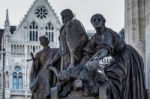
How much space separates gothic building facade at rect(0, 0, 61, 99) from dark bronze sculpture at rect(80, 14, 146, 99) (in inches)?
2254

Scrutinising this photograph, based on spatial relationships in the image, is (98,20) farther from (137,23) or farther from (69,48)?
(137,23)

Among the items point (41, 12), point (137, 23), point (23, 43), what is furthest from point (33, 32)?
point (137, 23)

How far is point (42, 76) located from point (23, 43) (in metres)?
60.1

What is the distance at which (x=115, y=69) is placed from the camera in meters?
8.30

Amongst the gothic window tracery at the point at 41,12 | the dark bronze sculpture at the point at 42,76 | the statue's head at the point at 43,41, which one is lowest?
the dark bronze sculpture at the point at 42,76

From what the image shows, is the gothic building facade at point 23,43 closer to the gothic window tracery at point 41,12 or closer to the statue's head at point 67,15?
the gothic window tracery at point 41,12

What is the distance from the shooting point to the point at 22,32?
222 ft

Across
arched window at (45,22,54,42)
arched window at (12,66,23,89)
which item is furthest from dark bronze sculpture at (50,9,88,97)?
arched window at (45,22,54,42)

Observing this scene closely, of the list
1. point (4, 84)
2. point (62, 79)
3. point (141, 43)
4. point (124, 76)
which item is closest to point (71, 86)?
point (62, 79)

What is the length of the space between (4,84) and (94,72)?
58950 millimetres

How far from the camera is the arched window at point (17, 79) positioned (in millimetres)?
66062

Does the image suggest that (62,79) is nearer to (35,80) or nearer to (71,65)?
(71,65)

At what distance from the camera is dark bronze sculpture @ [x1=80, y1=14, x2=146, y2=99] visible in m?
8.00

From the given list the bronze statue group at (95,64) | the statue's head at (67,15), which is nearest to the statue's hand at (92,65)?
the bronze statue group at (95,64)
